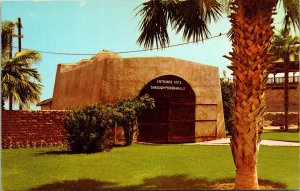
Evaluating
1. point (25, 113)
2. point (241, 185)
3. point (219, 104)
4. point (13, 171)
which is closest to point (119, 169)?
point (13, 171)

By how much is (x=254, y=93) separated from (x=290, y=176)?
111 inches

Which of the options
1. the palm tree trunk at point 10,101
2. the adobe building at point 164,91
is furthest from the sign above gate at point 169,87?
the palm tree trunk at point 10,101

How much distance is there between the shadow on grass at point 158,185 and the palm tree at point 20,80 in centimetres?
596

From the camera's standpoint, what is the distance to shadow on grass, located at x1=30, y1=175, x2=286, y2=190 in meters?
7.05

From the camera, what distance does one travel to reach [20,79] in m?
12.6

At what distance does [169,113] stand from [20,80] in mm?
7074

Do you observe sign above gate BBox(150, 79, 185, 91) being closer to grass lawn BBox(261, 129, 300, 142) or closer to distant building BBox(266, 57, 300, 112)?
grass lawn BBox(261, 129, 300, 142)

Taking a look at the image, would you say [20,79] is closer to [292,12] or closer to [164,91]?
[164,91]

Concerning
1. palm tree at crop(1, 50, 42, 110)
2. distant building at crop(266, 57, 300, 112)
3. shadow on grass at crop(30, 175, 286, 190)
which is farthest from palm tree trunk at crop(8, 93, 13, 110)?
distant building at crop(266, 57, 300, 112)

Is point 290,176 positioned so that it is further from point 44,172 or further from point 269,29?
point 44,172

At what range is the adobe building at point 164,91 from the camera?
51.8 feet

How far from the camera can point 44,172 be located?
873cm

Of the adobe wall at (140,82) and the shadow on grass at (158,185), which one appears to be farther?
the adobe wall at (140,82)

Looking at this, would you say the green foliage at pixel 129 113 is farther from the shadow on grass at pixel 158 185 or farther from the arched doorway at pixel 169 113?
the shadow on grass at pixel 158 185
